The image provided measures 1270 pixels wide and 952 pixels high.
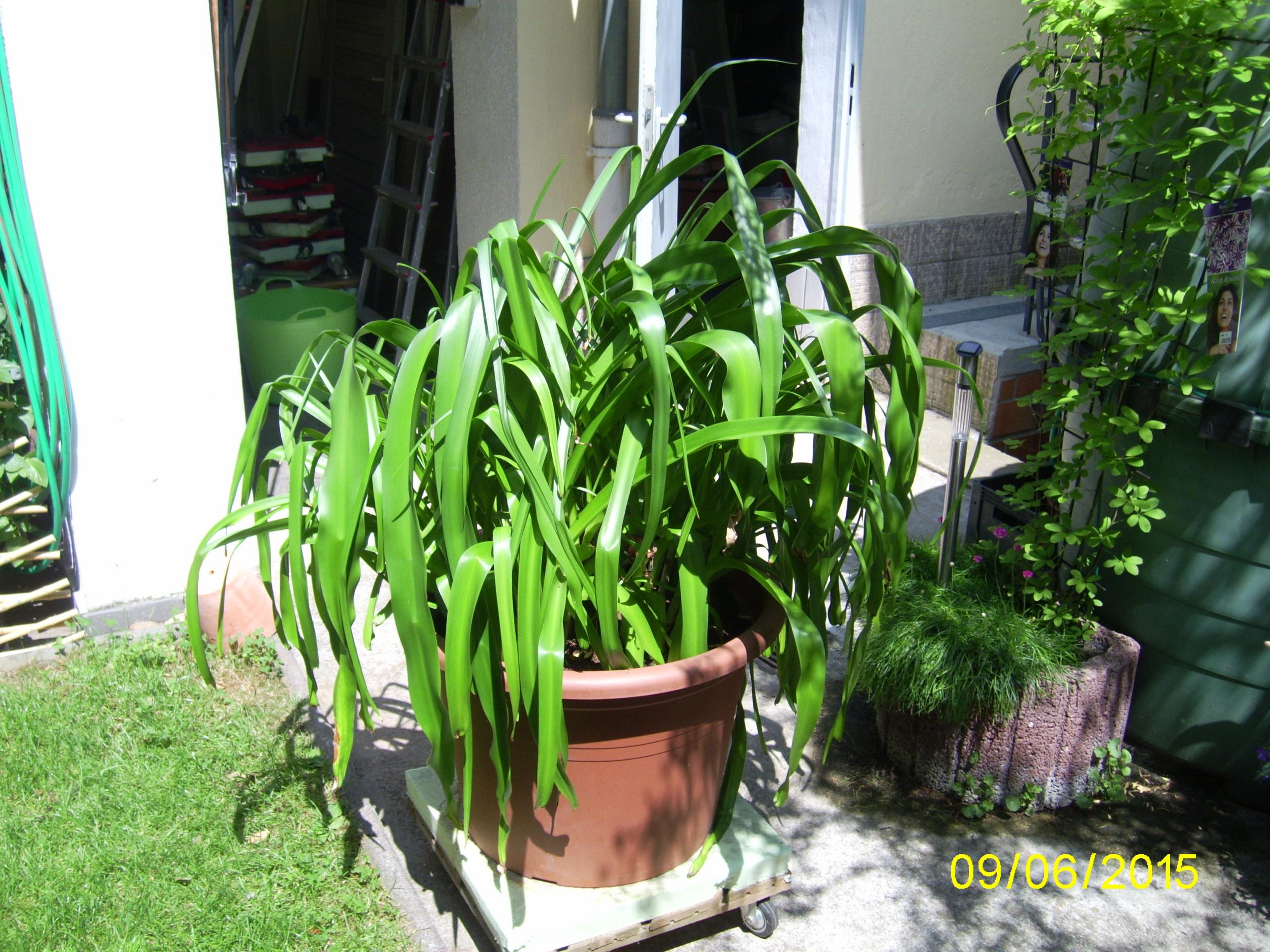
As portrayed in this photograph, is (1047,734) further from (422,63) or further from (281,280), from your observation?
(281,280)

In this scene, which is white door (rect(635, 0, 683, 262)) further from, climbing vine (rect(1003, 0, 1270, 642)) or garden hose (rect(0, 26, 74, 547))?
garden hose (rect(0, 26, 74, 547))

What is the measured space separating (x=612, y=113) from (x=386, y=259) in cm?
189

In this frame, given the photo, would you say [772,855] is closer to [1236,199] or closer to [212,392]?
[1236,199]

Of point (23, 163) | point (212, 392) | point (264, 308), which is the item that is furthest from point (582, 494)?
point (264, 308)

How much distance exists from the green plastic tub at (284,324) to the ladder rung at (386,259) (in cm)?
32

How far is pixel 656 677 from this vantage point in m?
1.95

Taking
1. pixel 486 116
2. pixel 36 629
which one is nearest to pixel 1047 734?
pixel 36 629

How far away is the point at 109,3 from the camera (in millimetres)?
2982

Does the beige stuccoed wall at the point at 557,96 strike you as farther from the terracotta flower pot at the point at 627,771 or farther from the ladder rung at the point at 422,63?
the terracotta flower pot at the point at 627,771

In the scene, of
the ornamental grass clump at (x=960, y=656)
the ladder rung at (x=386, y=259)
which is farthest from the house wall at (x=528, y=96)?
the ornamental grass clump at (x=960, y=656)

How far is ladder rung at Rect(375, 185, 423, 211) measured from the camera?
5.42m

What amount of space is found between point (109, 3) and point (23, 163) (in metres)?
0.49

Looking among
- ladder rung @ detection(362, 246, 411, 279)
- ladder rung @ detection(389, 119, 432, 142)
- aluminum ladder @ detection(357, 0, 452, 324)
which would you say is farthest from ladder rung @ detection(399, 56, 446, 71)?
ladder rung @ detection(362, 246, 411, 279)

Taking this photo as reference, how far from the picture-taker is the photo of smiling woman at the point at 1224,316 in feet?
7.77
